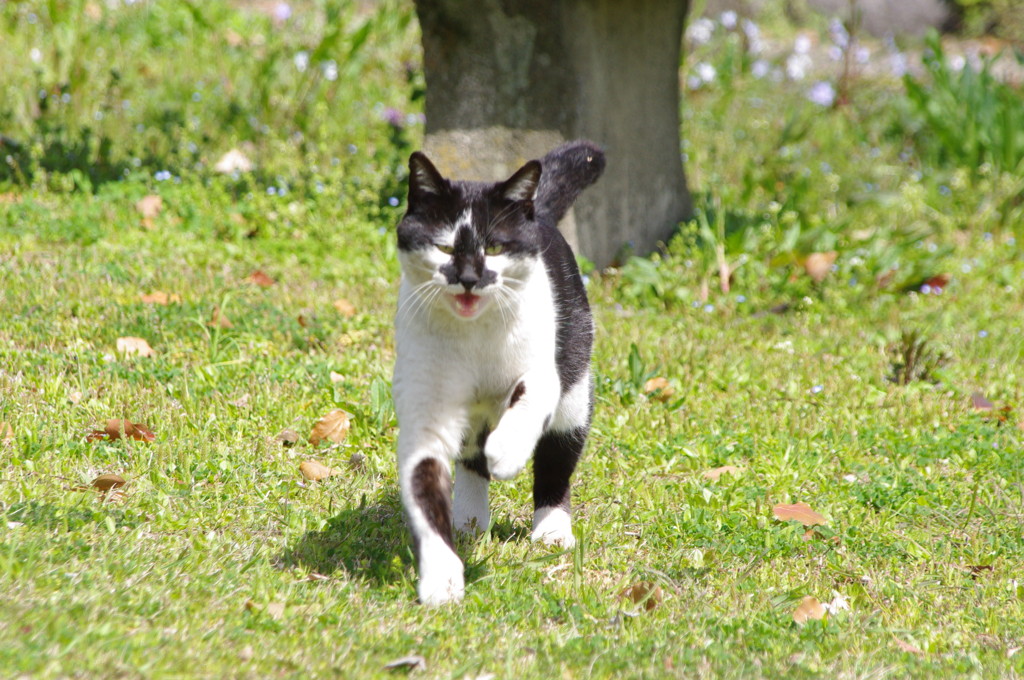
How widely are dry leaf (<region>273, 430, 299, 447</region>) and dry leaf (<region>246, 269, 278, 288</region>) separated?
62.1 inches

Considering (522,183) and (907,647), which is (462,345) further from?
(907,647)

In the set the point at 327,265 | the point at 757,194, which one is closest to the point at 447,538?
the point at 327,265

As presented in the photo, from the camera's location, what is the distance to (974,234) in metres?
6.84

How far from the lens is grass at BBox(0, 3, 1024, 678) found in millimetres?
2643

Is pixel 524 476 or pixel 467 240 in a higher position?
pixel 467 240

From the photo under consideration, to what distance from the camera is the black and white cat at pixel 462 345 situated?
9.29 feet

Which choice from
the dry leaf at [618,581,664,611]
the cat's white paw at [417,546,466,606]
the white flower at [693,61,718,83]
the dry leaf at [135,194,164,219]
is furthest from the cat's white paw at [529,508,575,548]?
the white flower at [693,61,718,83]

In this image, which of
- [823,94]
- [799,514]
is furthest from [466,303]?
[823,94]

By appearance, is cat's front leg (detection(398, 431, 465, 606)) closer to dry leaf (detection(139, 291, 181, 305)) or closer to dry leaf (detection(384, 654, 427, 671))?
dry leaf (detection(384, 654, 427, 671))

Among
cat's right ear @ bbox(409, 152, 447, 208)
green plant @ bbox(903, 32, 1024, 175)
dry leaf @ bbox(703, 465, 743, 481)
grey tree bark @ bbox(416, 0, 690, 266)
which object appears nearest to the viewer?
cat's right ear @ bbox(409, 152, 447, 208)

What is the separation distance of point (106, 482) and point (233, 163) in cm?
375

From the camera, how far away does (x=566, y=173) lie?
3494 mm

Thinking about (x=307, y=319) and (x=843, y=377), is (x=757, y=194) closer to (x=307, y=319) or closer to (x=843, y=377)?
(x=843, y=377)

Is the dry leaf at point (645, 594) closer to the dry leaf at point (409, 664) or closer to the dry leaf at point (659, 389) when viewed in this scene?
the dry leaf at point (409, 664)
